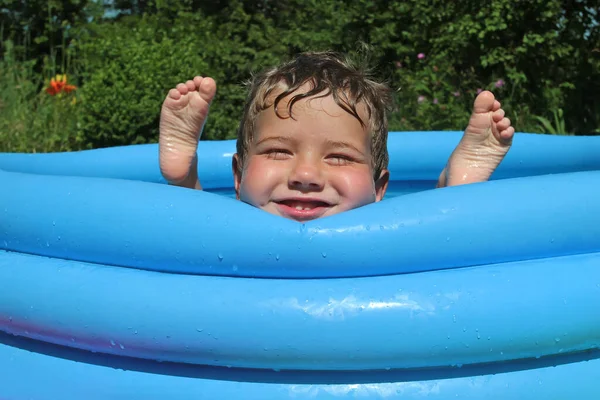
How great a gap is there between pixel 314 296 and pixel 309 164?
592mm

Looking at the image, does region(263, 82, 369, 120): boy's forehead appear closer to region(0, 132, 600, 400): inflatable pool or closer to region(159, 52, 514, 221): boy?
region(159, 52, 514, 221): boy

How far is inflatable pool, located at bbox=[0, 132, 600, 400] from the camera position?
61.4 inches

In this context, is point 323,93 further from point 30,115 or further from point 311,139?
point 30,115

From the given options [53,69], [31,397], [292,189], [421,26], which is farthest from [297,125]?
[53,69]

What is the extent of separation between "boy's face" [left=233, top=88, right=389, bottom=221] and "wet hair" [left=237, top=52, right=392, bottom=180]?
3 cm

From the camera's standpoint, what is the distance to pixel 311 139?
2.12 metres

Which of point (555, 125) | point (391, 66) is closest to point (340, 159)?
point (555, 125)

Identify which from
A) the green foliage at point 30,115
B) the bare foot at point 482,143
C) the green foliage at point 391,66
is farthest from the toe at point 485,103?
the green foliage at point 30,115

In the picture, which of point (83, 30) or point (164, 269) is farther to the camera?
point (83, 30)

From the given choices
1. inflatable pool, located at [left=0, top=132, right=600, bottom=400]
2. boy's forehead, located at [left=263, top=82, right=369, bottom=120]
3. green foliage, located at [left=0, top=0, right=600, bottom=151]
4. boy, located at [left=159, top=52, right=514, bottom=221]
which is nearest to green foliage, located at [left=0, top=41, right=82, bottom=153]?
green foliage, located at [left=0, top=0, right=600, bottom=151]

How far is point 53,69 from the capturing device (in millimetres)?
7008

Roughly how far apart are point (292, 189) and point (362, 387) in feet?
2.06

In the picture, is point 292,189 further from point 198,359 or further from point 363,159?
point 198,359

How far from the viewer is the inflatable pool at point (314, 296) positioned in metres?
1.56
